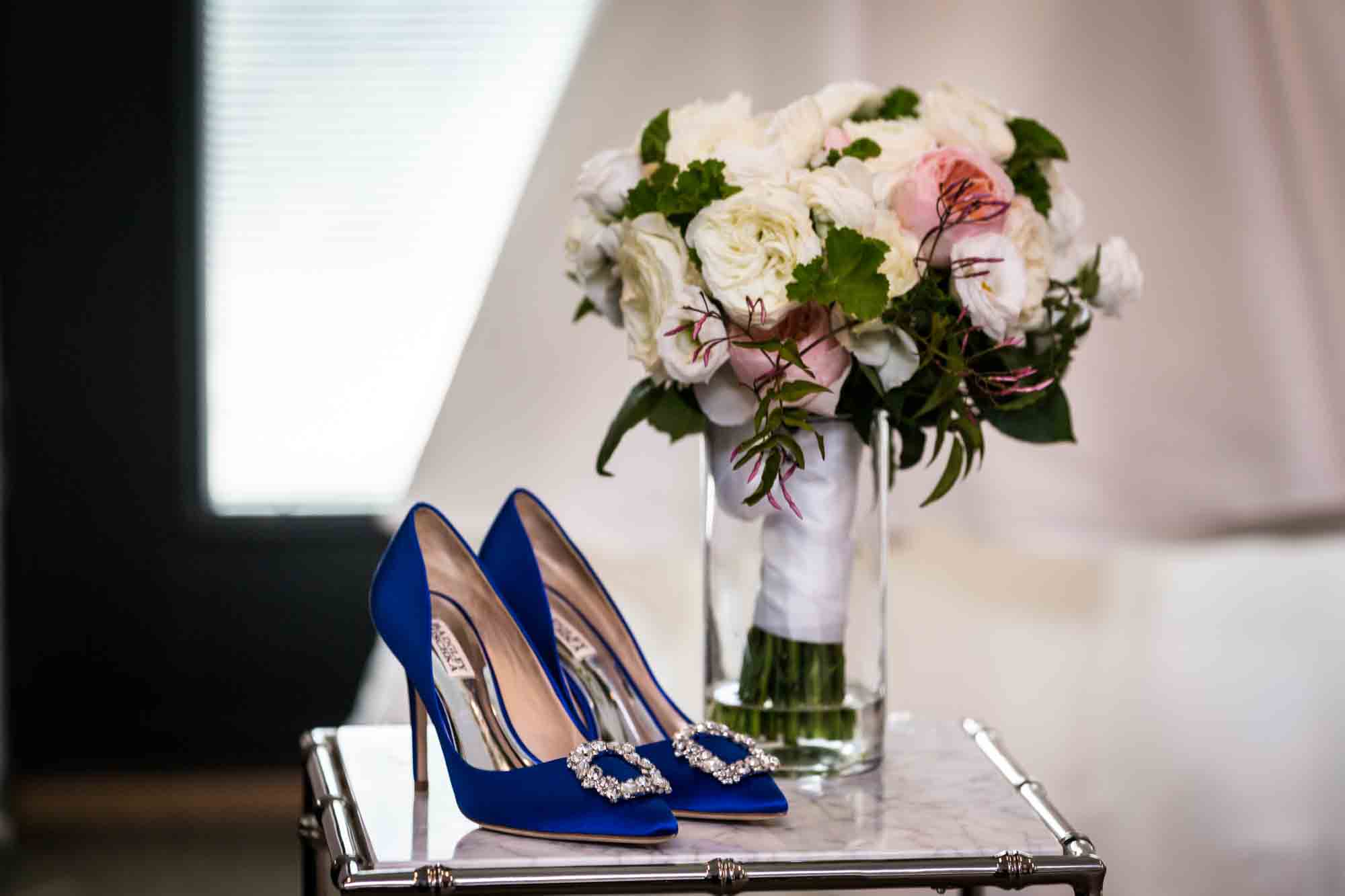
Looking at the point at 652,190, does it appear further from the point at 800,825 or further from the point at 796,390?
the point at 800,825

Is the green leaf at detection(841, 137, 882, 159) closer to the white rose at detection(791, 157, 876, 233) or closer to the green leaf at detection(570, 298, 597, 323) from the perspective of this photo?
the white rose at detection(791, 157, 876, 233)

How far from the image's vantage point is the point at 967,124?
0.99 meters

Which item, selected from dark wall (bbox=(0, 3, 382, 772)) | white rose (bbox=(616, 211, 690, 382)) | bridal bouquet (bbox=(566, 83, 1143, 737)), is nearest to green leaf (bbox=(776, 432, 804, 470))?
bridal bouquet (bbox=(566, 83, 1143, 737))

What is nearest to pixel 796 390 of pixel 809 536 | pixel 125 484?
pixel 809 536

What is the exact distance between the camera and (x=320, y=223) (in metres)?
2.76

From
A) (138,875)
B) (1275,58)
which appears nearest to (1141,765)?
(1275,58)

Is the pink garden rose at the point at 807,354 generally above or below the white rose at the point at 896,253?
below

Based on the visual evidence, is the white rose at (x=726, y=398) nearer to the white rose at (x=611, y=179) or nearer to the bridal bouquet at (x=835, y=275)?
the bridal bouquet at (x=835, y=275)

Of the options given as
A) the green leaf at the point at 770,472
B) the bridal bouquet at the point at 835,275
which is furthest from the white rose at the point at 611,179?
the green leaf at the point at 770,472

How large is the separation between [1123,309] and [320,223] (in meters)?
1.61

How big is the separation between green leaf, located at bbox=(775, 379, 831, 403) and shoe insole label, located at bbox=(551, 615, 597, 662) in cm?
28

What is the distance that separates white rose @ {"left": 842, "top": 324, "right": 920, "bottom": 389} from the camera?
0.94m

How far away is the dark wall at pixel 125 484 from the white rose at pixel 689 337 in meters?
1.95

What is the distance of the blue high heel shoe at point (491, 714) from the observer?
861mm
